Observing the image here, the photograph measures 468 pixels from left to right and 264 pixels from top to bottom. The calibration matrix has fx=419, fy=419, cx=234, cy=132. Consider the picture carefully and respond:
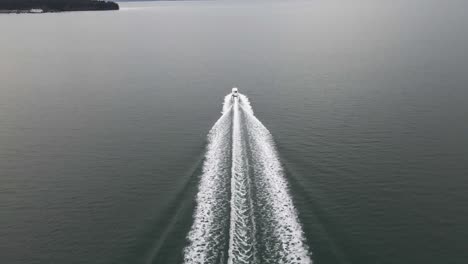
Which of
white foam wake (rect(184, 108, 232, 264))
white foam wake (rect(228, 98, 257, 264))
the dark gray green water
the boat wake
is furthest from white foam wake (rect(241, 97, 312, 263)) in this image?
white foam wake (rect(184, 108, 232, 264))

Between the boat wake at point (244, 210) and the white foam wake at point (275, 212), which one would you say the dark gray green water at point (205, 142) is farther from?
the boat wake at point (244, 210)

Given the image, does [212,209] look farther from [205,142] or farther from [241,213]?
[205,142]

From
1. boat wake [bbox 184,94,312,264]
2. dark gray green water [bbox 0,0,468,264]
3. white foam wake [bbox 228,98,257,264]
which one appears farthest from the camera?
dark gray green water [bbox 0,0,468,264]

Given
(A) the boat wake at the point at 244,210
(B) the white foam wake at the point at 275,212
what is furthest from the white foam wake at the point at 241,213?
(B) the white foam wake at the point at 275,212

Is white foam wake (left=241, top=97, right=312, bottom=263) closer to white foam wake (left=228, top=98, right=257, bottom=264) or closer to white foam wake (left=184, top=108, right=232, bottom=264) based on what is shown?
white foam wake (left=228, top=98, right=257, bottom=264)

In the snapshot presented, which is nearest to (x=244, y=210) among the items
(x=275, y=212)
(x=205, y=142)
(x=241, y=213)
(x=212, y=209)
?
(x=241, y=213)
